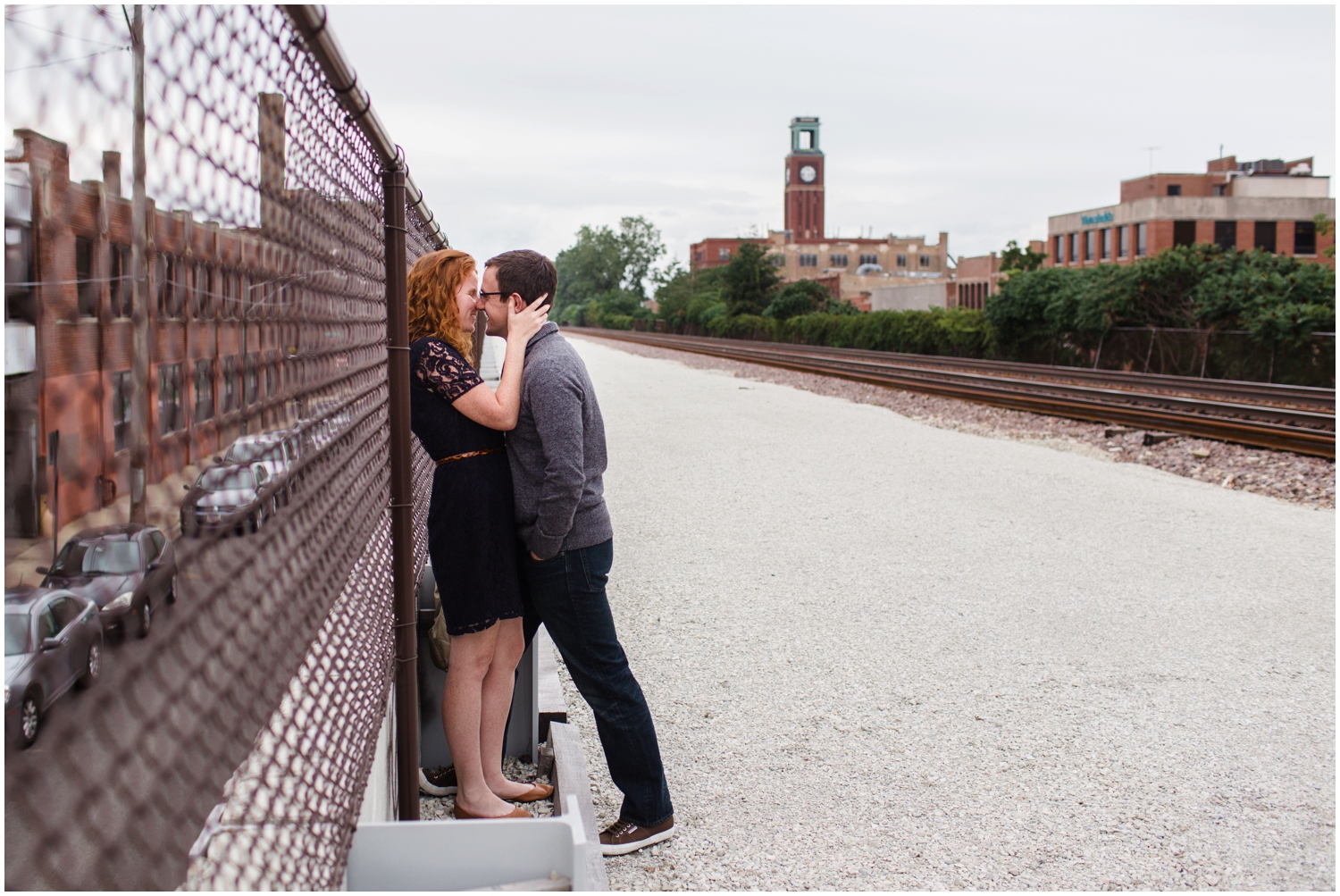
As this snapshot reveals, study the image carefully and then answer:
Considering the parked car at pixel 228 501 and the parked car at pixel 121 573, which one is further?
the parked car at pixel 228 501

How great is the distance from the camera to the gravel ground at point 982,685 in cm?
353

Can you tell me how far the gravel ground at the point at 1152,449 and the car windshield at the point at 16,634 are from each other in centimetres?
1113

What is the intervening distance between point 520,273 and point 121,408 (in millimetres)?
2056

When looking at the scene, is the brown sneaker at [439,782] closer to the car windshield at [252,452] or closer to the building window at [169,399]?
the car windshield at [252,452]

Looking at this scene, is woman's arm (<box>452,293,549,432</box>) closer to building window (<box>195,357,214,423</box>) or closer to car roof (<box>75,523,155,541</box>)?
building window (<box>195,357,214,423</box>)

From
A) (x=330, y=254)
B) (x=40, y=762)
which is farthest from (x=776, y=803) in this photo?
(x=330, y=254)

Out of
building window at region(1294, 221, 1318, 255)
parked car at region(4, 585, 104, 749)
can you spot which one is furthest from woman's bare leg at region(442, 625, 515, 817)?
building window at region(1294, 221, 1318, 255)

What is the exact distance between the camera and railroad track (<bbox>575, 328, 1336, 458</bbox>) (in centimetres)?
1452

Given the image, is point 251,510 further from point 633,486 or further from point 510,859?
point 633,486

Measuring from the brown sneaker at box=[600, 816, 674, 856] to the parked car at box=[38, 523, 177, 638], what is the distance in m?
2.30

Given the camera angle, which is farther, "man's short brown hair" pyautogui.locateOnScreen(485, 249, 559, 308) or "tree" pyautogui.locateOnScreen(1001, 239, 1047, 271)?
"tree" pyautogui.locateOnScreen(1001, 239, 1047, 271)

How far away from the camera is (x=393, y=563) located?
111 inches

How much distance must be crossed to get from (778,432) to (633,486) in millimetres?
5112

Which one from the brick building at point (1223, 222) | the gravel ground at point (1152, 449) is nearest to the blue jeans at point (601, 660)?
the gravel ground at point (1152, 449)
